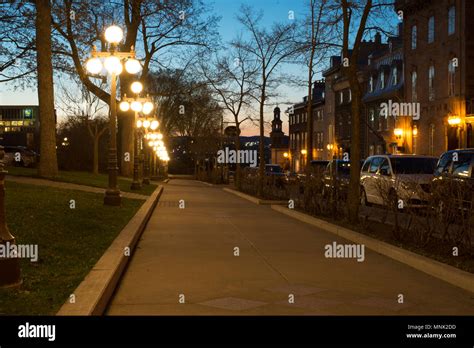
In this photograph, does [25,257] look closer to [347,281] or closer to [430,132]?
[347,281]

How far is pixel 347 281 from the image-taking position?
31.4 feet

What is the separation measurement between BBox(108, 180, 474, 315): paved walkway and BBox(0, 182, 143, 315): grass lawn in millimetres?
701

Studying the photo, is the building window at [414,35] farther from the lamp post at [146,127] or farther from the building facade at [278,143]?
the building facade at [278,143]

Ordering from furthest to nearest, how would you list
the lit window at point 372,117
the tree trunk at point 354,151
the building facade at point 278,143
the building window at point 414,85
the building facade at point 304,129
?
the building facade at point 278,143
the building facade at point 304,129
the lit window at point 372,117
the building window at point 414,85
the tree trunk at point 354,151

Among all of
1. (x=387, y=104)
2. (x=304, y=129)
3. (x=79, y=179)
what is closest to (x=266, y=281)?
(x=79, y=179)

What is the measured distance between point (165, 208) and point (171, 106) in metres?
42.2

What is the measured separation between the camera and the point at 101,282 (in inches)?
323

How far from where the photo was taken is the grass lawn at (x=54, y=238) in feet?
24.2

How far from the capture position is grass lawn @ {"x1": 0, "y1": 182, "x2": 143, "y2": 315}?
738 cm

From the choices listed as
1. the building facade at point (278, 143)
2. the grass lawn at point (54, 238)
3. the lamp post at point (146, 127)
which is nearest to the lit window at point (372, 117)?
the lamp post at point (146, 127)

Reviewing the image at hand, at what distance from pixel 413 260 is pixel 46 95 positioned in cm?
2004

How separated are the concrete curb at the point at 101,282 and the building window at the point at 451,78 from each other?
2914 cm

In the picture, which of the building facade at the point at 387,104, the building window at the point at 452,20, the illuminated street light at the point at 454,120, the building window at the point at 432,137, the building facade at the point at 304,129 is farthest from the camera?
the building facade at the point at 304,129
